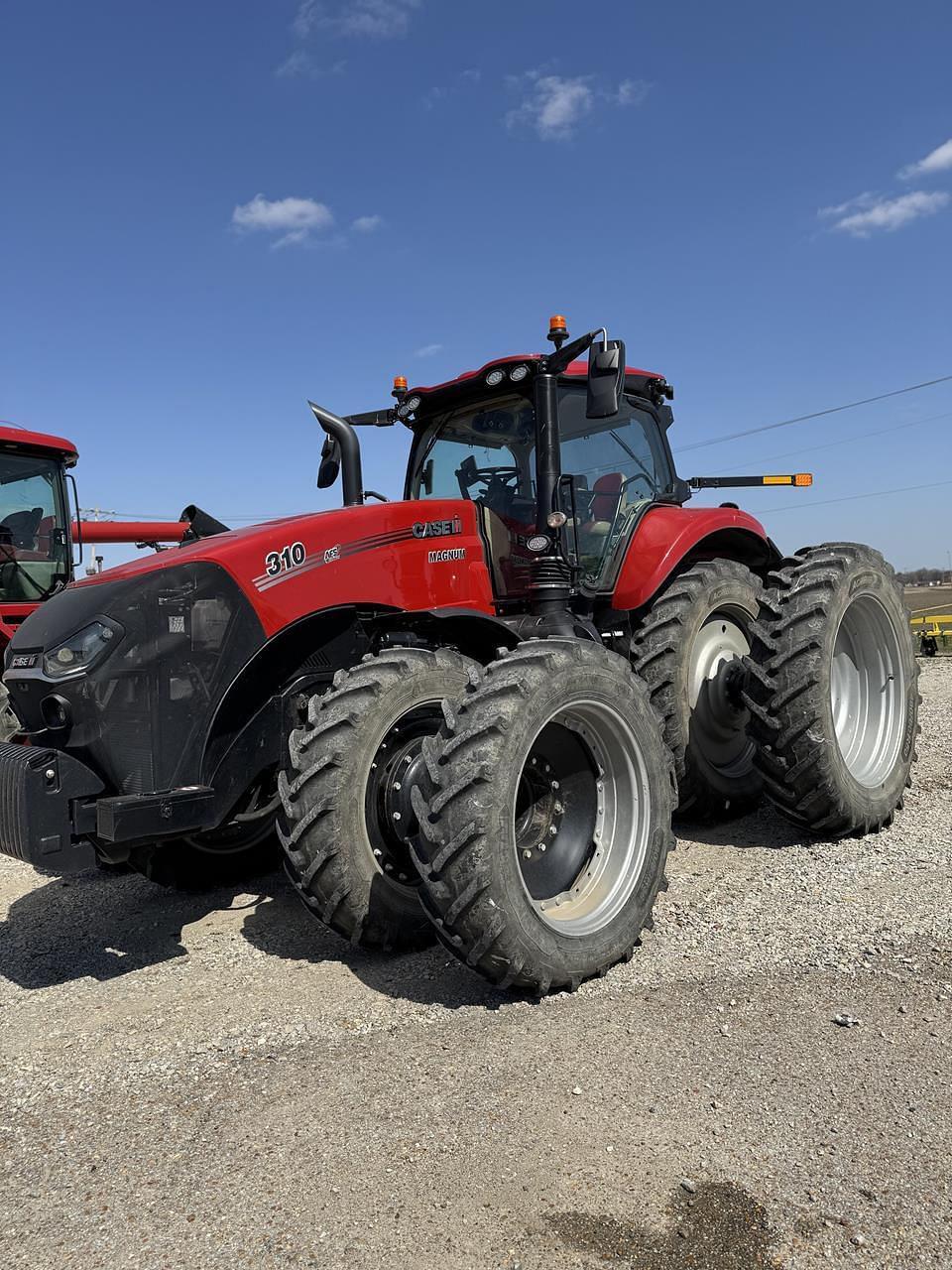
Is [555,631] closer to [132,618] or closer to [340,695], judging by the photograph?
[340,695]

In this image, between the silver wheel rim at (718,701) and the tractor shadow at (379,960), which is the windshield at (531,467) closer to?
the silver wheel rim at (718,701)

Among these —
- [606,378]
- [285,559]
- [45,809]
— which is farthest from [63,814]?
[606,378]

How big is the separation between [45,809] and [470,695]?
4.98 ft

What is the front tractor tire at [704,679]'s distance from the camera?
5070mm

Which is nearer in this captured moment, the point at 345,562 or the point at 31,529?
the point at 345,562

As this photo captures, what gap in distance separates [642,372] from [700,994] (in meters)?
3.86

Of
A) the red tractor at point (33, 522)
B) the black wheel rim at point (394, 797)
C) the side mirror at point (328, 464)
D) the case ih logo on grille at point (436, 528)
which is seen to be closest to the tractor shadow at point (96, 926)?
the black wheel rim at point (394, 797)

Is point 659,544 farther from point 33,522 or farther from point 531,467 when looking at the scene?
point 33,522

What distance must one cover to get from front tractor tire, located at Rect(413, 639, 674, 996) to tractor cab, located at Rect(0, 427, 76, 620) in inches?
231

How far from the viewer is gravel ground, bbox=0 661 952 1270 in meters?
2.14

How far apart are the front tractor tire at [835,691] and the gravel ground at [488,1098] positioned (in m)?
0.64

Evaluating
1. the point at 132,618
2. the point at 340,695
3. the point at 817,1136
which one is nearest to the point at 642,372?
the point at 340,695

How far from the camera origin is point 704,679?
17.5ft

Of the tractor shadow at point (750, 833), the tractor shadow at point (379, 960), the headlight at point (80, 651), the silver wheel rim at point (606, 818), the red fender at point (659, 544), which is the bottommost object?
the tractor shadow at point (750, 833)
